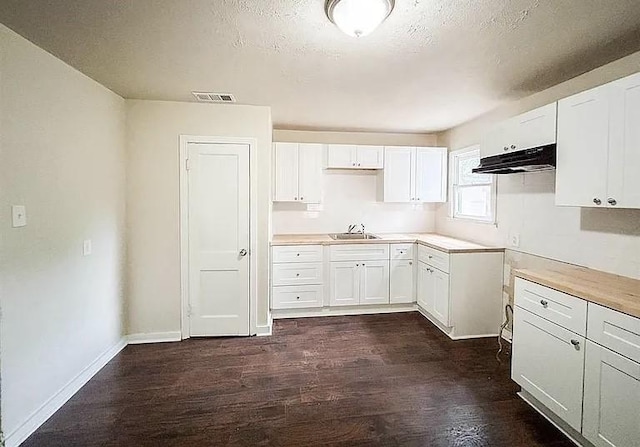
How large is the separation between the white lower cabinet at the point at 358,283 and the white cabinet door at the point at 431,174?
44.7 inches

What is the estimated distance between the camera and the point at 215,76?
2629 millimetres

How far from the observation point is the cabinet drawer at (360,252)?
4102 mm

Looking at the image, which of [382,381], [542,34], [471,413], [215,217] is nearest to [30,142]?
[215,217]

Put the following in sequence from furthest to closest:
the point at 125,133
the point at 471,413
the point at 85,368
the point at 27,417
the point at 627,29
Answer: the point at 125,133 → the point at 85,368 → the point at 471,413 → the point at 27,417 → the point at 627,29

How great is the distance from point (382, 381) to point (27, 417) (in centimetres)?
241

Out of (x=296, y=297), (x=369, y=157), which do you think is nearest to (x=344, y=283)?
(x=296, y=297)

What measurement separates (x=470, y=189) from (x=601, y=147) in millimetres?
2102

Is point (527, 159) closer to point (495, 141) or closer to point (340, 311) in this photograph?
point (495, 141)

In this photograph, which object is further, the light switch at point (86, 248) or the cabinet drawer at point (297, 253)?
the cabinet drawer at point (297, 253)

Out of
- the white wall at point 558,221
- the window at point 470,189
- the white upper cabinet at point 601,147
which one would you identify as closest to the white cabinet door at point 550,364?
the white wall at point 558,221

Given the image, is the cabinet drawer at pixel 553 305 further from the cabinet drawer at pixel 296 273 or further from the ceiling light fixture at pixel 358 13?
the cabinet drawer at pixel 296 273

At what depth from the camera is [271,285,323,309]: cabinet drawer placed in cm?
401

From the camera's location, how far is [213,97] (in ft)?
10.3

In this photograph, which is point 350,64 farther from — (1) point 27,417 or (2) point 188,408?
(1) point 27,417
